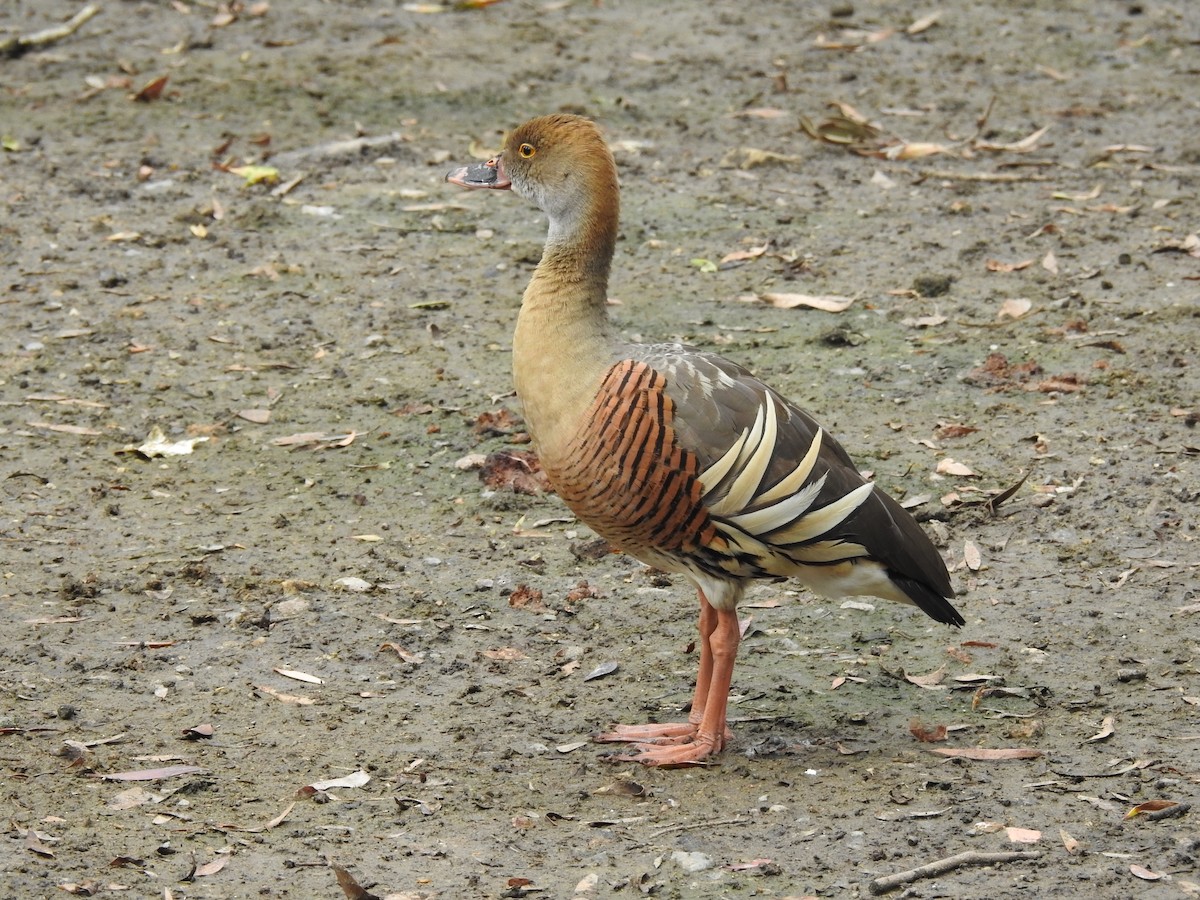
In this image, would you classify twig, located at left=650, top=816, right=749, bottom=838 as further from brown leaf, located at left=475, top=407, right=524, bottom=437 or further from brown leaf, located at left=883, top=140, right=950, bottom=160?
brown leaf, located at left=883, top=140, right=950, bottom=160

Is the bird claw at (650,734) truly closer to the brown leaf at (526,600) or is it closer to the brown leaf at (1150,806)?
the brown leaf at (526,600)

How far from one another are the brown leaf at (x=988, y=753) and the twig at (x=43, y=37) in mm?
9158

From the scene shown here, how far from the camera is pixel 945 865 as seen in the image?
163 inches

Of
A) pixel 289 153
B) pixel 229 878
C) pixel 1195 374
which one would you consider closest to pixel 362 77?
pixel 289 153

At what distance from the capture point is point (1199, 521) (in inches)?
244

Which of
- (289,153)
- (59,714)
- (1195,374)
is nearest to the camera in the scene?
(59,714)

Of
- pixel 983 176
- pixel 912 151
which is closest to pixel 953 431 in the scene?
pixel 983 176

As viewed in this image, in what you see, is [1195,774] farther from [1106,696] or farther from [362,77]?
[362,77]

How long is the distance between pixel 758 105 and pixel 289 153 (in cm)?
325

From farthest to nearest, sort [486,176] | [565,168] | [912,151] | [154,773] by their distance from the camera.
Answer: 1. [912,151]
2. [486,176]
3. [565,168]
4. [154,773]

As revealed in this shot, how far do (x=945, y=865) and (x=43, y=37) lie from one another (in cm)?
983

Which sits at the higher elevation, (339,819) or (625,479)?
(625,479)

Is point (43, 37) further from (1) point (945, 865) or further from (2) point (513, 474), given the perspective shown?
(1) point (945, 865)

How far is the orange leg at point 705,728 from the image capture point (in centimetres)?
503
